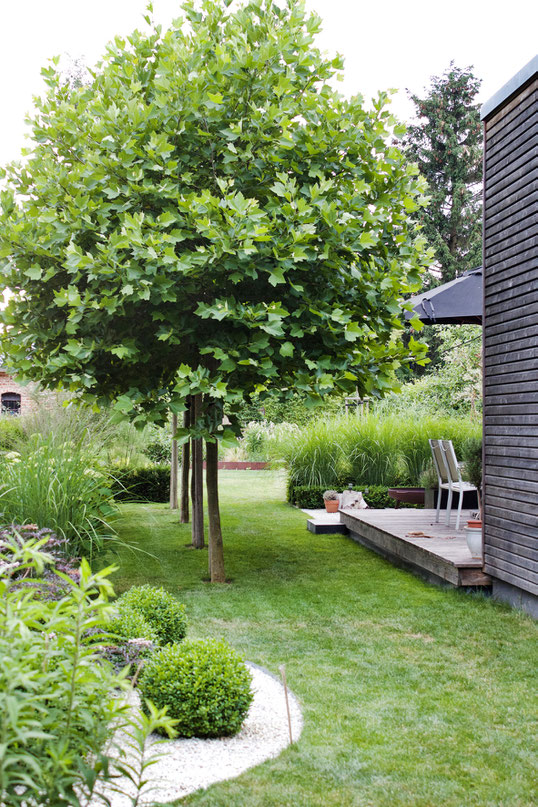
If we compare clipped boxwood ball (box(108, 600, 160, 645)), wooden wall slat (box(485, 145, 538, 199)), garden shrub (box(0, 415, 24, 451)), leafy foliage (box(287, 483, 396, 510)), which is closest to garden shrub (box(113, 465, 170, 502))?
leafy foliage (box(287, 483, 396, 510))

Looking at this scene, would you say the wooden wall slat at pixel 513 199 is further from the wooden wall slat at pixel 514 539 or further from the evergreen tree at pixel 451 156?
the evergreen tree at pixel 451 156

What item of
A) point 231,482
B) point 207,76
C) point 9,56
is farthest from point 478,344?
point 207,76

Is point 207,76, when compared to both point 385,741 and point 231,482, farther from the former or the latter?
point 231,482

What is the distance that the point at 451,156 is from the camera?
87.7 ft

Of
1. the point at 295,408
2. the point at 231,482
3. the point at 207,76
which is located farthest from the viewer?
the point at 295,408

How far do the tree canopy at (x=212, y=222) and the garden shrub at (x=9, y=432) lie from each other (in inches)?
101

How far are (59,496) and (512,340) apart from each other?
11.4 feet

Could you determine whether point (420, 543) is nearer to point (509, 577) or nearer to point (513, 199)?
point (509, 577)

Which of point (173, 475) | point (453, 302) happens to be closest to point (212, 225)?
point (453, 302)

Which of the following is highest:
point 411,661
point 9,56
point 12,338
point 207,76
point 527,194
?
point 9,56

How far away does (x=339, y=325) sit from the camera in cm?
543

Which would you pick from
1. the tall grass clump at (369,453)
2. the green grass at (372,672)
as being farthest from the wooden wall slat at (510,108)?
the tall grass clump at (369,453)

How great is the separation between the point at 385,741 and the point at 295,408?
16.3 m

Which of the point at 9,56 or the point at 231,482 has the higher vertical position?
the point at 9,56
